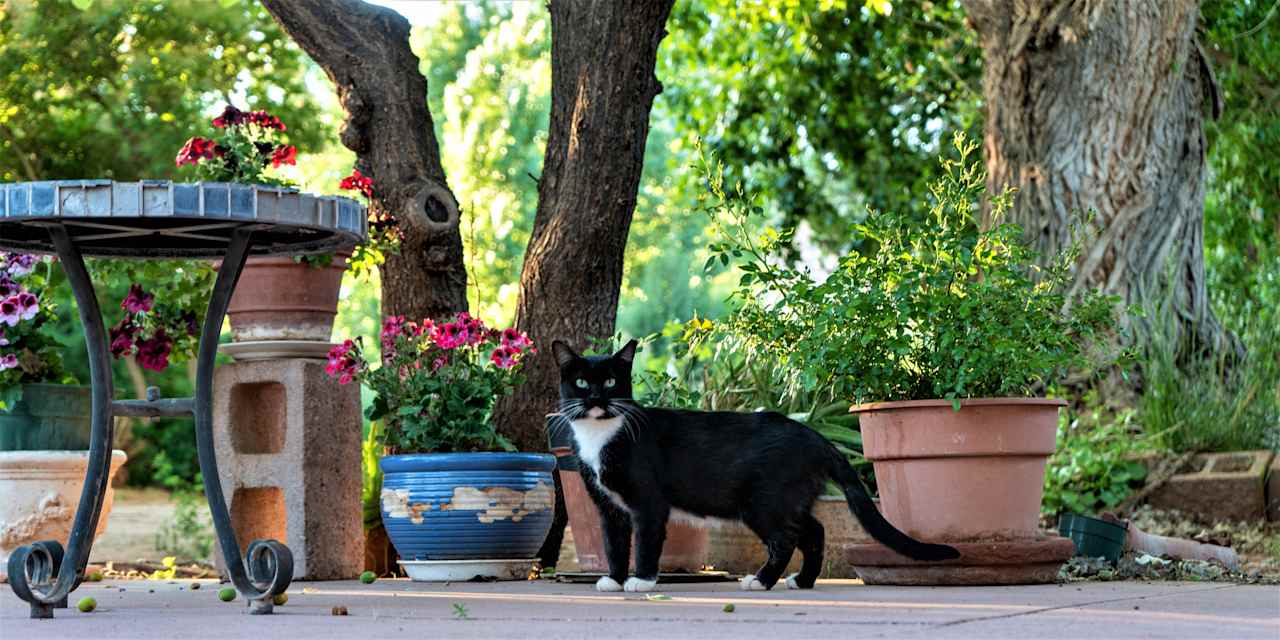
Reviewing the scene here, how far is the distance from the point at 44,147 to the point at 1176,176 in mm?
12305

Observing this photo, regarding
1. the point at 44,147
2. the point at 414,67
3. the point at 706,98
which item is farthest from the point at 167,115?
the point at 414,67

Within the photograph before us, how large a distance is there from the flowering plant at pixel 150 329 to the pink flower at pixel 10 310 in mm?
324

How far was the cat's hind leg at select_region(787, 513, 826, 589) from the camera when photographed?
406 cm

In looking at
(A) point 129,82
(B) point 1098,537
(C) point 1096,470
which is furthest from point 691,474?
(A) point 129,82

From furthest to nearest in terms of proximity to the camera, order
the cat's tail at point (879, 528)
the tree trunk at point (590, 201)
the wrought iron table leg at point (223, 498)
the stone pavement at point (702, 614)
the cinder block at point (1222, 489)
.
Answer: the cinder block at point (1222, 489) < the tree trunk at point (590, 201) < the cat's tail at point (879, 528) < the wrought iron table leg at point (223, 498) < the stone pavement at point (702, 614)

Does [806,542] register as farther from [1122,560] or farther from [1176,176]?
[1176,176]

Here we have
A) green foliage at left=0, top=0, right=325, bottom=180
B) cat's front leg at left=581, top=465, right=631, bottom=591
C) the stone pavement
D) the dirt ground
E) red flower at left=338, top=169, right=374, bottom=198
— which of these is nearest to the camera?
the stone pavement

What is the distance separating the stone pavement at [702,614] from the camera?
8.73 feet

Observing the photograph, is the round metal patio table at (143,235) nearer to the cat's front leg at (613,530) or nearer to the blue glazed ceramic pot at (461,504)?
the cat's front leg at (613,530)

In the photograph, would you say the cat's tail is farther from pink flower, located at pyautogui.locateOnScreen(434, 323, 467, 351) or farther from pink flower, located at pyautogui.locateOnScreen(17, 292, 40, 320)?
pink flower, located at pyautogui.locateOnScreen(17, 292, 40, 320)

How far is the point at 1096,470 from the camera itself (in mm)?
Answer: 6191

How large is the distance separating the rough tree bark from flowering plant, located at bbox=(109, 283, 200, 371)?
4.03 m

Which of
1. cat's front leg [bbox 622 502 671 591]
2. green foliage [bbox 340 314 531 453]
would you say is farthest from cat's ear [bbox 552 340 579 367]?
green foliage [bbox 340 314 531 453]

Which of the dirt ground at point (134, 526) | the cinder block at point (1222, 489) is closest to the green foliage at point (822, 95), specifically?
the cinder block at point (1222, 489)
